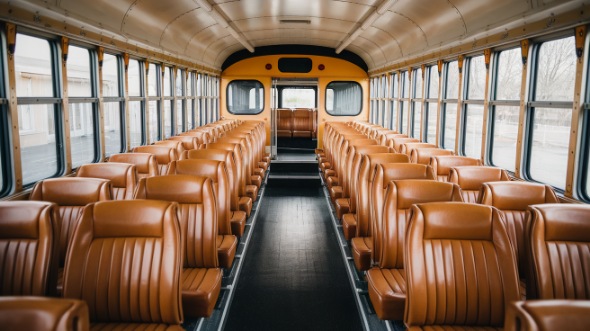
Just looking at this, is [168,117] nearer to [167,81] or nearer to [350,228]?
[167,81]

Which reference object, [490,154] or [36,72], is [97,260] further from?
[490,154]

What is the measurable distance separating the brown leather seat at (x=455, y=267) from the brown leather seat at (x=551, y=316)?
3.16ft

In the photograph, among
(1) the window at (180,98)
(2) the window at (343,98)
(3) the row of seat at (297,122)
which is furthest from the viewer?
(3) the row of seat at (297,122)

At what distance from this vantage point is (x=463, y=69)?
662 cm

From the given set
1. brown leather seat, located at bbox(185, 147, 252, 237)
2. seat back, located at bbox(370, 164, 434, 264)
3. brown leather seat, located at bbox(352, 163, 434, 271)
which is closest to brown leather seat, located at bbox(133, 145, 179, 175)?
brown leather seat, located at bbox(185, 147, 252, 237)

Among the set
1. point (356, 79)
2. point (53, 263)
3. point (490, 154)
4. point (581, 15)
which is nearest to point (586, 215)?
point (581, 15)

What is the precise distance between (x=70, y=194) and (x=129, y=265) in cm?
116

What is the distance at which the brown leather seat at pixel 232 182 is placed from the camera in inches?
178

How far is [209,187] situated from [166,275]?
999 mm

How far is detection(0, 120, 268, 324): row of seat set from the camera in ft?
7.86

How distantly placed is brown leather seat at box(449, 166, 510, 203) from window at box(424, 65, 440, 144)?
4.12m

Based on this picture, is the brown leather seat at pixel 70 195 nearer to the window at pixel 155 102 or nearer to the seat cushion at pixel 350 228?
the seat cushion at pixel 350 228

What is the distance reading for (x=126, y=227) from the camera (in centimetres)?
242

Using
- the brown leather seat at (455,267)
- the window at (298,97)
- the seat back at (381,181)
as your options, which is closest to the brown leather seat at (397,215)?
the seat back at (381,181)
